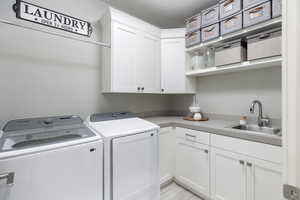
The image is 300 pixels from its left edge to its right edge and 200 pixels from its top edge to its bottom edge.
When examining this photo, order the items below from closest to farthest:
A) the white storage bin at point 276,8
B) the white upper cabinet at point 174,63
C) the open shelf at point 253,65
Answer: the white storage bin at point 276,8 → the open shelf at point 253,65 → the white upper cabinet at point 174,63

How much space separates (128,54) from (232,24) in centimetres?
131

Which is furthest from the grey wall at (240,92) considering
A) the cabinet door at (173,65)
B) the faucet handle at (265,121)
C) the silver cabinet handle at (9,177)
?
the silver cabinet handle at (9,177)

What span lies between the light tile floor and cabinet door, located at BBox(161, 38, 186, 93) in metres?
1.41

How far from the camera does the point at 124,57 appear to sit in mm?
1870

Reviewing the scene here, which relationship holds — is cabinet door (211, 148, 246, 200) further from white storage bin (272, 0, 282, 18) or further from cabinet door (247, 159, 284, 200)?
white storage bin (272, 0, 282, 18)

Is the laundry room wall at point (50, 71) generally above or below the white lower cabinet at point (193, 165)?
above

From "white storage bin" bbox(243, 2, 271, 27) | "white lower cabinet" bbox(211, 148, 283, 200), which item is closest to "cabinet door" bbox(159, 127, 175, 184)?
"white lower cabinet" bbox(211, 148, 283, 200)

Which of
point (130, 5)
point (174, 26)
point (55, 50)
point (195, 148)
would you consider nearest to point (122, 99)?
point (55, 50)

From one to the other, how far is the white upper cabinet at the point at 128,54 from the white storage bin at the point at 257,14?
117 centimetres

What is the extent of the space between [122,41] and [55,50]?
78 cm

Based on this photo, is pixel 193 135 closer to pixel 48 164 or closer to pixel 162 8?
pixel 48 164

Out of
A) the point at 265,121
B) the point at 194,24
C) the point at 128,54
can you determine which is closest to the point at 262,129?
the point at 265,121

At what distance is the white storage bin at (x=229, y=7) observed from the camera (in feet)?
5.18

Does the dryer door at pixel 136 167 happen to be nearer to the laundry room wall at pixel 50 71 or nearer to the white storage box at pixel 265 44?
the laundry room wall at pixel 50 71
